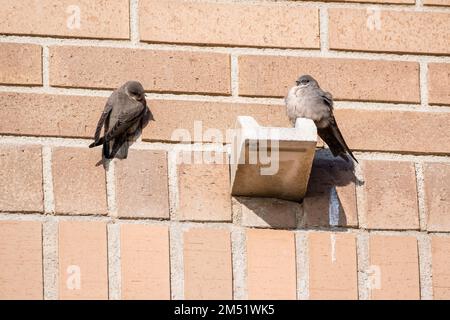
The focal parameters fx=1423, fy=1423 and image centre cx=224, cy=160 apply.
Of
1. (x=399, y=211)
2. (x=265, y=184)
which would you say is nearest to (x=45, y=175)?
(x=265, y=184)

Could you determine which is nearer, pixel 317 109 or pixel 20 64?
pixel 20 64

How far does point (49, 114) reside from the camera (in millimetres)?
3602

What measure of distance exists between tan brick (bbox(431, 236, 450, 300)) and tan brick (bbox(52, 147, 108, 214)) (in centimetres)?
82

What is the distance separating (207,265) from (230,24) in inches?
27.1

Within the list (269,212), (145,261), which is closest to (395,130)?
(269,212)

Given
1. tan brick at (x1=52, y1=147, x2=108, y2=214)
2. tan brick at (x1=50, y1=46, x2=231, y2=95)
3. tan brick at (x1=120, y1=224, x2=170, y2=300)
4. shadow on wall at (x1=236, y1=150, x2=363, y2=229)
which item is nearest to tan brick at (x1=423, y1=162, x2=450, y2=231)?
shadow on wall at (x1=236, y1=150, x2=363, y2=229)

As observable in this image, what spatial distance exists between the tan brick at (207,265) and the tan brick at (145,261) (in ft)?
0.17

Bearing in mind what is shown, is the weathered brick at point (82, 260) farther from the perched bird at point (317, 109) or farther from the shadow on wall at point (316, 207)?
the perched bird at point (317, 109)

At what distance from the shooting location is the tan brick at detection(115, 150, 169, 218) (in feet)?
11.5

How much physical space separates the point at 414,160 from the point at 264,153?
1.48ft

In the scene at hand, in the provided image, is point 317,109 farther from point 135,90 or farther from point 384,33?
point 135,90

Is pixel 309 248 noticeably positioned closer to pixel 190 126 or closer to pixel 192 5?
pixel 190 126

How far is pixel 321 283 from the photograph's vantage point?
136 inches

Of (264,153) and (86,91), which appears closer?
(264,153)
